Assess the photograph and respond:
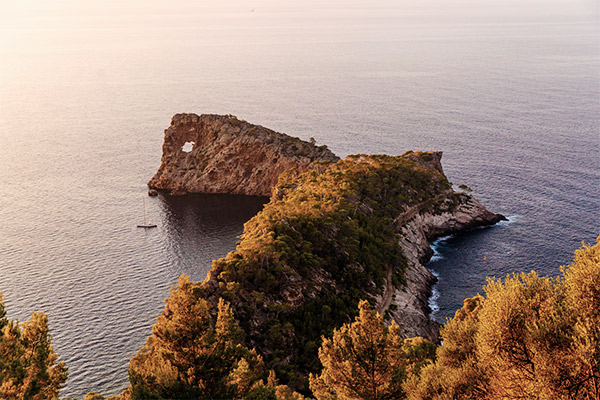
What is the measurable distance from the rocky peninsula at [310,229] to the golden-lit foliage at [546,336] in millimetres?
39019

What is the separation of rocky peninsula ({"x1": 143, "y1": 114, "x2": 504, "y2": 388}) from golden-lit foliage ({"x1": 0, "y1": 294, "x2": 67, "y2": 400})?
2368 centimetres

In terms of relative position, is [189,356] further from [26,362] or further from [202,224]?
[202,224]

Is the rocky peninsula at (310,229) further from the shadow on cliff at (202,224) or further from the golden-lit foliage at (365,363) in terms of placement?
the golden-lit foliage at (365,363)

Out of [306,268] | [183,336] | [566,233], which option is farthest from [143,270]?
[566,233]

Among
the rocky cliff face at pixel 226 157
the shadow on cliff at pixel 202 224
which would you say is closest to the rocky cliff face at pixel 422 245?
the rocky cliff face at pixel 226 157

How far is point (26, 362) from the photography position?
35812 millimetres

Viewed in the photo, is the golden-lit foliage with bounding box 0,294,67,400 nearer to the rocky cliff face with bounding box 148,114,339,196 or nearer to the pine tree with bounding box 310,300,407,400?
the pine tree with bounding box 310,300,407,400

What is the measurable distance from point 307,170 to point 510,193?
53.7 m

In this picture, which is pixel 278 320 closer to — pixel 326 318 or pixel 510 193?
pixel 326 318

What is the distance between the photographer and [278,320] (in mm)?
70125

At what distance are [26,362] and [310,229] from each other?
5847 centimetres

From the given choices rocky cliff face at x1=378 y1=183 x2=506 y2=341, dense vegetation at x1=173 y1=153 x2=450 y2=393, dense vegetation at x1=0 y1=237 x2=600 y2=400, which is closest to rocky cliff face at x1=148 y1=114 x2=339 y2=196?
dense vegetation at x1=173 y1=153 x2=450 y2=393

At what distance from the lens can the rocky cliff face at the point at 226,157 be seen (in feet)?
495

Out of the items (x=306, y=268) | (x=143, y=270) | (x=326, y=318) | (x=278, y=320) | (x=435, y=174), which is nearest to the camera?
(x=278, y=320)
